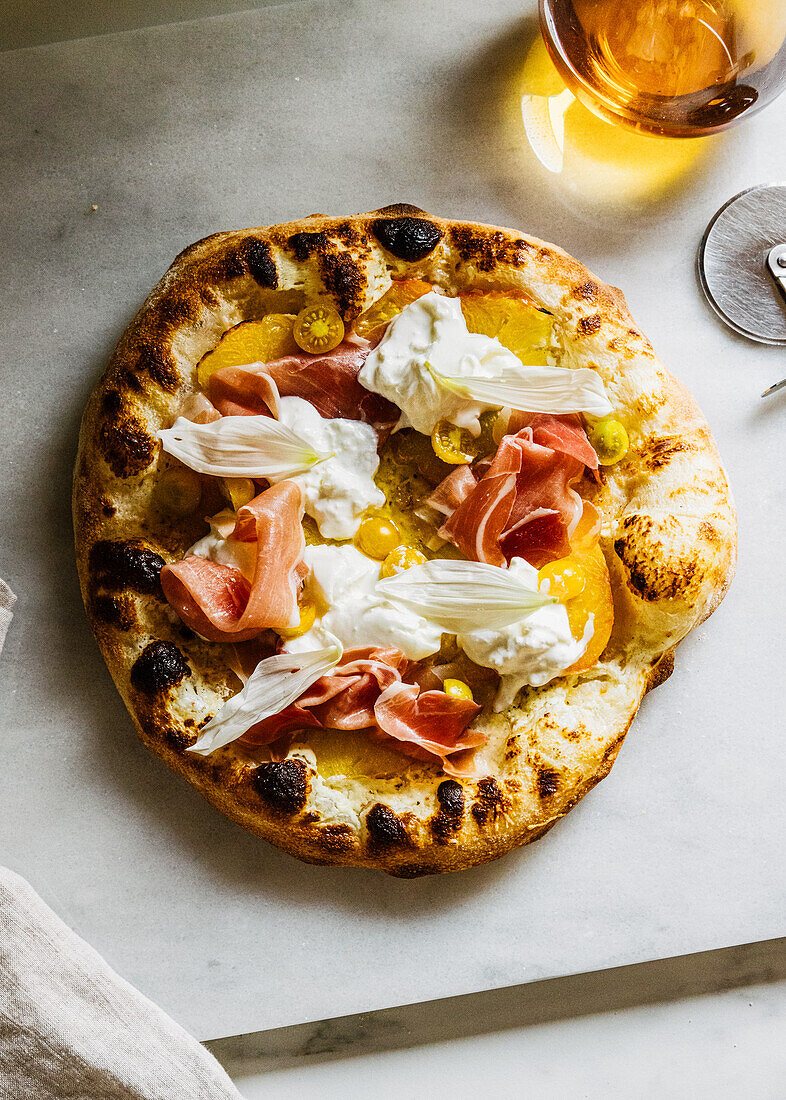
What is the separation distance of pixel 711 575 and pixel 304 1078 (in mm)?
2068

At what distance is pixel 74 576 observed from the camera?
9.67ft

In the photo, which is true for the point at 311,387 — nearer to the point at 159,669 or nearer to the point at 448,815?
the point at 159,669

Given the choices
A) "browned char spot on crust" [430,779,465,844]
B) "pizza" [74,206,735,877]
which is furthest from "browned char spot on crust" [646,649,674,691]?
"browned char spot on crust" [430,779,465,844]

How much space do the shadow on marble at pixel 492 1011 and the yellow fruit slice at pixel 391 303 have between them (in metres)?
2.16

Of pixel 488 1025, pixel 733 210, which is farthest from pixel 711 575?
pixel 488 1025

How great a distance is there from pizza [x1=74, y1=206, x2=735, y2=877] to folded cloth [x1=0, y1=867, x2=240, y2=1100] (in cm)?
68

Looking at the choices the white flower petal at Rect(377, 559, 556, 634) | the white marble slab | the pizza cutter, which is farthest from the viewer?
the pizza cutter

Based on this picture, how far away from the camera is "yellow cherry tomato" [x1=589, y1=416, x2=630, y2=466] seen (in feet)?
8.56

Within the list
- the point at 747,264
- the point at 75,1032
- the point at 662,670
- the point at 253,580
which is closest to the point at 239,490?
Result: the point at 253,580

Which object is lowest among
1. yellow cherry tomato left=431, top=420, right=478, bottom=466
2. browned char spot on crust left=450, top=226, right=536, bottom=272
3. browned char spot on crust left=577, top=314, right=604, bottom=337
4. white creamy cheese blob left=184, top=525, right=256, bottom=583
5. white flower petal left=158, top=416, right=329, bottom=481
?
white creamy cheese blob left=184, top=525, right=256, bottom=583

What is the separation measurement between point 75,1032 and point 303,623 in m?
1.44

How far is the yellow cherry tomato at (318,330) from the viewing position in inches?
102

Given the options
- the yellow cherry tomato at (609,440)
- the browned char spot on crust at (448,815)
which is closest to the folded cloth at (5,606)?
the browned char spot on crust at (448,815)

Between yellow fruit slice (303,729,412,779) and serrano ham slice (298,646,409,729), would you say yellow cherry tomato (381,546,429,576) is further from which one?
yellow fruit slice (303,729,412,779)
